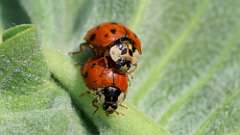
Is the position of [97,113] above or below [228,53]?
below

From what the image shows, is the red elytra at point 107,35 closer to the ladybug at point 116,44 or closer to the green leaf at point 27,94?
the ladybug at point 116,44

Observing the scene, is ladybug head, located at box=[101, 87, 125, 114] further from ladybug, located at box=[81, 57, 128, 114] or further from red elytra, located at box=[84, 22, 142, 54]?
red elytra, located at box=[84, 22, 142, 54]

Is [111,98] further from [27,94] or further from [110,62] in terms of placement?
[27,94]

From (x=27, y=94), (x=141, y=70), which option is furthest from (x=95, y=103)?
(x=141, y=70)

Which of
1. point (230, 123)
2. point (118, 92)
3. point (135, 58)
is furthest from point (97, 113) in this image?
point (230, 123)

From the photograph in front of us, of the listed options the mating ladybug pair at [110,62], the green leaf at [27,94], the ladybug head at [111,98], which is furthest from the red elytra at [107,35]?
the green leaf at [27,94]

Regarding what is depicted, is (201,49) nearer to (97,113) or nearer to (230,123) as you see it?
(230,123)

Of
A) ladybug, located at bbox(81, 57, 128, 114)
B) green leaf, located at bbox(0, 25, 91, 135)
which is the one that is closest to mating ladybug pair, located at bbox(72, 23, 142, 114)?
ladybug, located at bbox(81, 57, 128, 114)
